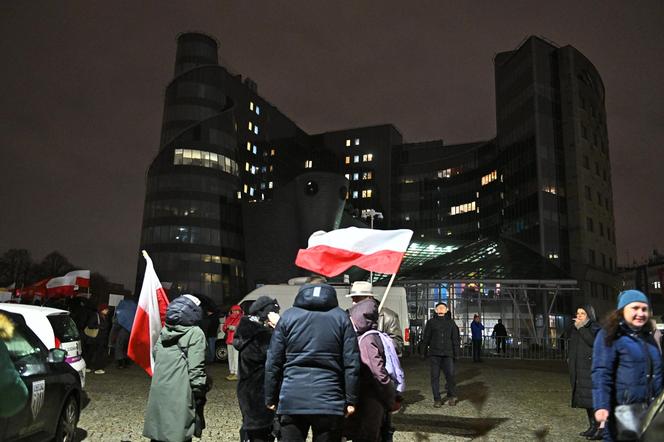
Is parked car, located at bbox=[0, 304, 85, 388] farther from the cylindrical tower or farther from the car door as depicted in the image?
the cylindrical tower

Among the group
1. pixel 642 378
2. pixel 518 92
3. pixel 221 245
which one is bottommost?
pixel 642 378

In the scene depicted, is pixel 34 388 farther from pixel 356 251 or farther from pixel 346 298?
pixel 346 298

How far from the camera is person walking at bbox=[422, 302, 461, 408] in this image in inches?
443

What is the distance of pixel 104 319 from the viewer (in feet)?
59.0

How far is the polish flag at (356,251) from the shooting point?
8461 millimetres

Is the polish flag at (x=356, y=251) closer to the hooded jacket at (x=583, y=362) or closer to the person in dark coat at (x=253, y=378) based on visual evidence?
the person in dark coat at (x=253, y=378)

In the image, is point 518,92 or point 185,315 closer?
point 185,315

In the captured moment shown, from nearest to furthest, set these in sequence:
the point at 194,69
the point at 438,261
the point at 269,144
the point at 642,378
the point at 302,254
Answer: the point at 642,378
the point at 302,254
the point at 438,261
the point at 194,69
the point at 269,144

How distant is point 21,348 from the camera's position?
598cm

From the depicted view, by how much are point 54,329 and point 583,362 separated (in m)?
7.77

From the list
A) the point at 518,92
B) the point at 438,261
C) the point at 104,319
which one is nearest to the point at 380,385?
the point at 104,319

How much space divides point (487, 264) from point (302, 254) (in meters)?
24.1

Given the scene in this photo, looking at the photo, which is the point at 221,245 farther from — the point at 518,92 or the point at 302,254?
the point at 302,254

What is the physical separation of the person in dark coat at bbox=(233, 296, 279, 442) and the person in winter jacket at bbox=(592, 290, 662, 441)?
122 inches
